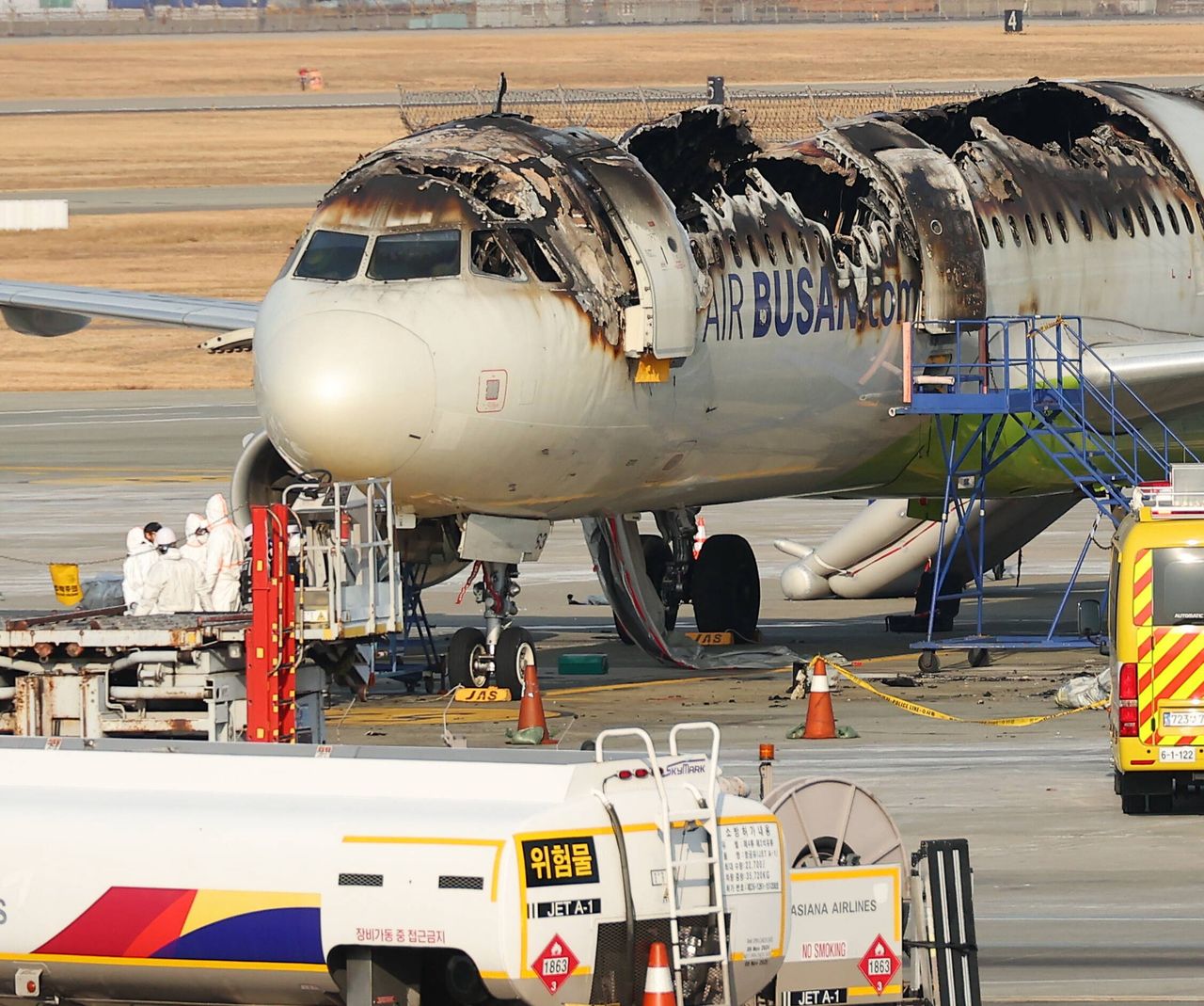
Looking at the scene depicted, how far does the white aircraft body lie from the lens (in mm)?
23141

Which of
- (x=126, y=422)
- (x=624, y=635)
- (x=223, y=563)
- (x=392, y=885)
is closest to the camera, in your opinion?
(x=392, y=885)

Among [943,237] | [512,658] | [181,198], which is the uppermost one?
[181,198]

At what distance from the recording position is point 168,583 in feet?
74.2

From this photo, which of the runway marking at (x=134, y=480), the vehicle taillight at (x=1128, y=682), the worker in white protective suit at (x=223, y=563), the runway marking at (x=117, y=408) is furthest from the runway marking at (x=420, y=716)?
the runway marking at (x=117, y=408)

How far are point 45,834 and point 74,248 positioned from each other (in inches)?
2832

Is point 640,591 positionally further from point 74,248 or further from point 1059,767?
point 74,248

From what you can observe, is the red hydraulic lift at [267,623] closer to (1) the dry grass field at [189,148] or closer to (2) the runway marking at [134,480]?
(2) the runway marking at [134,480]

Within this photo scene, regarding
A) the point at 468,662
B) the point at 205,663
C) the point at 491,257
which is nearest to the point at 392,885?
the point at 205,663

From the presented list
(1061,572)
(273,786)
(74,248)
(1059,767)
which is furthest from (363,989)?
(74,248)

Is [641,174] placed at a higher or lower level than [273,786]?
higher

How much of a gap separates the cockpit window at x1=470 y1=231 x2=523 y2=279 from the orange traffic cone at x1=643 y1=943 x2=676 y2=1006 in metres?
12.6

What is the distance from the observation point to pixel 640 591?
28281 millimetres

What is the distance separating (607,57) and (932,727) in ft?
380

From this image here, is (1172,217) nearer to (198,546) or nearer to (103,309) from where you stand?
(198,546)
